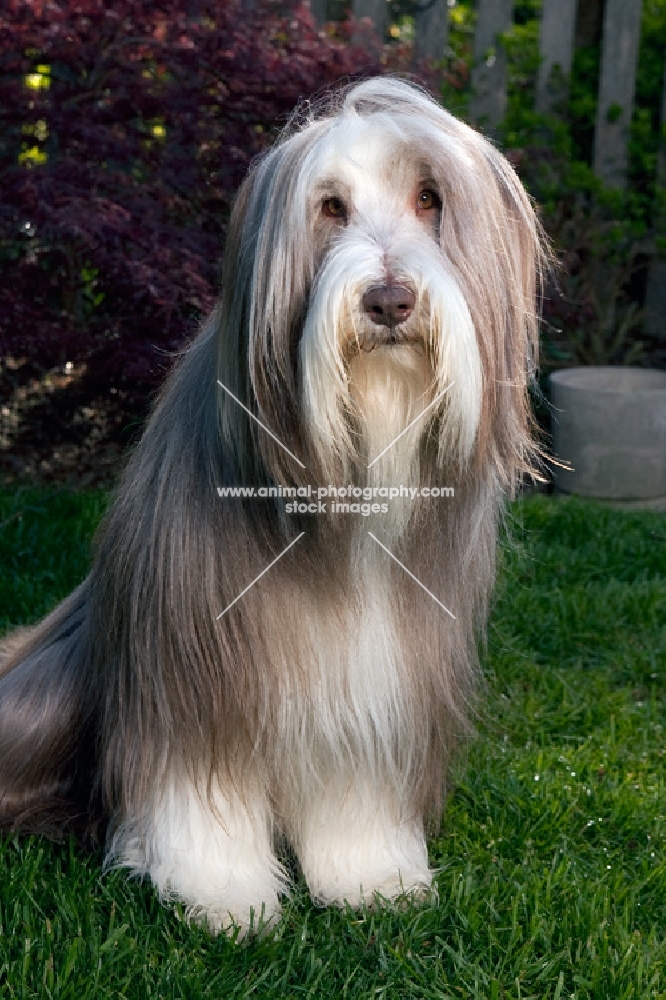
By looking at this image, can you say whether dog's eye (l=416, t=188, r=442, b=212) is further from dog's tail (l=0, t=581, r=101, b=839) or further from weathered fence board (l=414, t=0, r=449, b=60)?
weathered fence board (l=414, t=0, r=449, b=60)

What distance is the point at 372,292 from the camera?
73.7 inches

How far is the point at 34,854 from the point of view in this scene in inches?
103

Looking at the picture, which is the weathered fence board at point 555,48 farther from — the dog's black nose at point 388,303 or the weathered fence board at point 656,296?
the dog's black nose at point 388,303

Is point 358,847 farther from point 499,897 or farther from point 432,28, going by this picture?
point 432,28

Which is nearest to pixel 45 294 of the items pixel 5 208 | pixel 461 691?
pixel 5 208

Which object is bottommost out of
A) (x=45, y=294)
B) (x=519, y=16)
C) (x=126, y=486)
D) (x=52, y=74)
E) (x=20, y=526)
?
(x=20, y=526)

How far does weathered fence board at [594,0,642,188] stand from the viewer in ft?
19.1

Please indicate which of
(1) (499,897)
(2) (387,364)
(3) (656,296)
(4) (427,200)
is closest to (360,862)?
(1) (499,897)

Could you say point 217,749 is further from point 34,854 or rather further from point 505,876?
point 505,876

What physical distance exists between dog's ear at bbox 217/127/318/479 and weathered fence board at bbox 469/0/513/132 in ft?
13.3

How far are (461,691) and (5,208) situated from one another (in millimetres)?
2486

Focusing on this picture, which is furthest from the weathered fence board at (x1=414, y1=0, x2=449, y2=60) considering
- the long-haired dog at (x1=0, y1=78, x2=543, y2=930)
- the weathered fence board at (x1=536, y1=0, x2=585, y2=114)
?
the long-haired dog at (x1=0, y1=78, x2=543, y2=930)

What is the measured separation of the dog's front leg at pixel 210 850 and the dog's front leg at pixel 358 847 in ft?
0.37

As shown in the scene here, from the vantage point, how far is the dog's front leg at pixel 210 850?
2.35m
